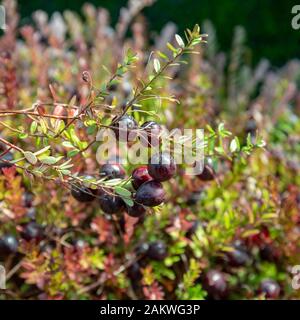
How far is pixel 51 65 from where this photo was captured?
94.6 inches

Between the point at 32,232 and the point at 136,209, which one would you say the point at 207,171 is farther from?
the point at 32,232

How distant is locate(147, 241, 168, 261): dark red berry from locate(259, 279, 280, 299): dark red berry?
0.28 metres

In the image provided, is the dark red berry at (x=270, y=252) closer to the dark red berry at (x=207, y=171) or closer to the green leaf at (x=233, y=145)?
the dark red berry at (x=207, y=171)

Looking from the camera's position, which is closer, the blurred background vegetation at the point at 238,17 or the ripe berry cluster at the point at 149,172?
the ripe berry cluster at the point at 149,172

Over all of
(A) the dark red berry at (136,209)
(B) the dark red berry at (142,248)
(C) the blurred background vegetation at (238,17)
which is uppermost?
(C) the blurred background vegetation at (238,17)

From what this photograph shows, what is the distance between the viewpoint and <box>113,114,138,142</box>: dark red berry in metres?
0.97

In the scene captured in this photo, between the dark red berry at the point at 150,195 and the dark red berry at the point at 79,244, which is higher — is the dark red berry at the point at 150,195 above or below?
above

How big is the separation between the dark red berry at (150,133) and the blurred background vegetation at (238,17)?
2.90m

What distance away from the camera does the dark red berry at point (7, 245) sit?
1.31 m

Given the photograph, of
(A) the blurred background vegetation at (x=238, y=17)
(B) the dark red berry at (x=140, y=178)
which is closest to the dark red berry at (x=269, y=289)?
(B) the dark red berry at (x=140, y=178)

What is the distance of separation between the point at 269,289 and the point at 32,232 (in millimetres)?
636
